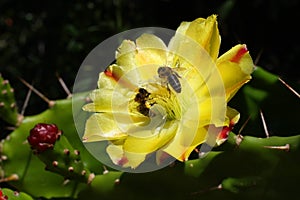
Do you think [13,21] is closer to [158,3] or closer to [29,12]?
[29,12]

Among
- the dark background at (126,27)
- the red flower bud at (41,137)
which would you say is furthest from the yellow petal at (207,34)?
the dark background at (126,27)

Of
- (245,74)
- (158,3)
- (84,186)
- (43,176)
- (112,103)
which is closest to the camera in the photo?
(245,74)

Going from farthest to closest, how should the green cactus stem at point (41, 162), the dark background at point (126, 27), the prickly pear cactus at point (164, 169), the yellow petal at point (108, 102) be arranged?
the dark background at point (126, 27), the green cactus stem at point (41, 162), the yellow petal at point (108, 102), the prickly pear cactus at point (164, 169)

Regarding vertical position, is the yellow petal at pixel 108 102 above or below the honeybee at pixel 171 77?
below

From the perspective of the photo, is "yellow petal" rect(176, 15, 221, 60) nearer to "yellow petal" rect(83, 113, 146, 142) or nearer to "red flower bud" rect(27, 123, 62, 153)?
"yellow petal" rect(83, 113, 146, 142)

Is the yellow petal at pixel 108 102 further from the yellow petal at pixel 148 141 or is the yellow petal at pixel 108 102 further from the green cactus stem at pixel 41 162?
the green cactus stem at pixel 41 162

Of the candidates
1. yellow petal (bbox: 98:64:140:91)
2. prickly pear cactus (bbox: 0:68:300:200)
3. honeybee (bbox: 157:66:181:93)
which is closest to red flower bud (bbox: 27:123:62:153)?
prickly pear cactus (bbox: 0:68:300:200)

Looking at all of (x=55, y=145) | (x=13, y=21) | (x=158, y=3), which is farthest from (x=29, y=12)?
(x=55, y=145)
